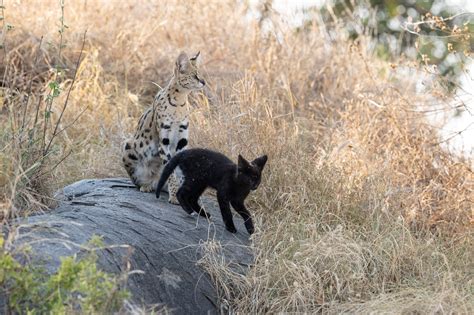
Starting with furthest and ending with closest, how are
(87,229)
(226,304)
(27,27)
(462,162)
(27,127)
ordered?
1. (27,27)
2. (462,162)
3. (27,127)
4. (226,304)
5. (87,229)

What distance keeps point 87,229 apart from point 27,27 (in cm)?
578

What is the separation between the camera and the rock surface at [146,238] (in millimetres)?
5160

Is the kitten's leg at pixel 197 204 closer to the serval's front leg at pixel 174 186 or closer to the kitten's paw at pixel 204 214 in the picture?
the kitten's paw at pixel 204 214

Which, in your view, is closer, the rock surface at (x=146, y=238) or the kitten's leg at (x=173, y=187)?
the rock surface at (x=146, y=238)

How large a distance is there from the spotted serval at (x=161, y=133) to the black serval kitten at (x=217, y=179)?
1.52 ft

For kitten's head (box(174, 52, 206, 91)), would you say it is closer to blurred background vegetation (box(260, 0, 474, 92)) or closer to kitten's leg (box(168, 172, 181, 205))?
kitten's leg (box(168, 172, 181, 205))

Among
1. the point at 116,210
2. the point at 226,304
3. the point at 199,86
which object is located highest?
the point at 199,86

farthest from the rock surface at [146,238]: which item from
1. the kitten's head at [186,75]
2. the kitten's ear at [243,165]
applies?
the kitten's head at [186,75]

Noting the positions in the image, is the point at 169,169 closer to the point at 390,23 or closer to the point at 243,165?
the point at 243,165

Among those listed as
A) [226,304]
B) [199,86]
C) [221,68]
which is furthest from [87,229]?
[221,68]

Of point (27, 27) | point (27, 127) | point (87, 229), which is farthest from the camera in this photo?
point (27, 27)

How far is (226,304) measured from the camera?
580 centimetres

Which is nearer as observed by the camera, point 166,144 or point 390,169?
point 166,144

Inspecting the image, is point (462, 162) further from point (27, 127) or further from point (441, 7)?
point (441, 7)
